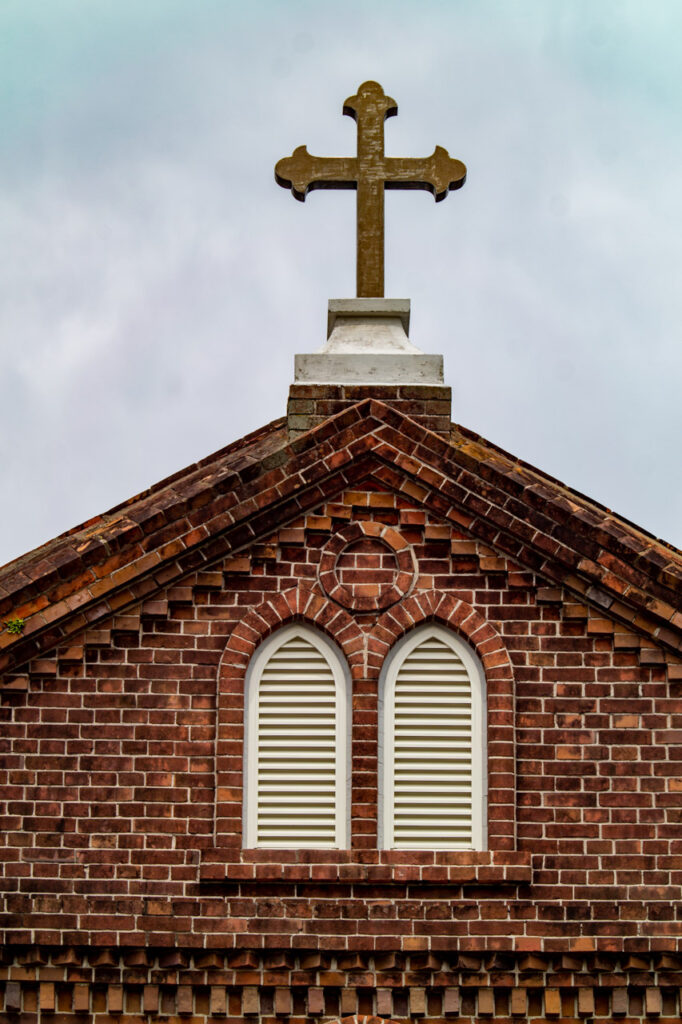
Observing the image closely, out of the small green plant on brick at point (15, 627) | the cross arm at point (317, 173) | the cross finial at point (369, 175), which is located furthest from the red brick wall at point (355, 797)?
the cross arm at point (317, 173)

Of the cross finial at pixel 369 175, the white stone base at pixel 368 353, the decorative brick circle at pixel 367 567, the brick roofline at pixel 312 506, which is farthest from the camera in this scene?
the cross finial at pixel 369 175

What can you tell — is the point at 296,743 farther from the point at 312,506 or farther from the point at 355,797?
the point at 312,506

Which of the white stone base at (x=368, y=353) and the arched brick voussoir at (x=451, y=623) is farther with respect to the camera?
the white stone base at (x=368, y=353)

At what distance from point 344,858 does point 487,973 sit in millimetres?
1177

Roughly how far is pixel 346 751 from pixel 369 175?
4786mm

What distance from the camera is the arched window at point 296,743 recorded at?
10.5 meters

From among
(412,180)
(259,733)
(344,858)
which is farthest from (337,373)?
(344,858)

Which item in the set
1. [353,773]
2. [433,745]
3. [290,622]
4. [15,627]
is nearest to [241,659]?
[290,622]

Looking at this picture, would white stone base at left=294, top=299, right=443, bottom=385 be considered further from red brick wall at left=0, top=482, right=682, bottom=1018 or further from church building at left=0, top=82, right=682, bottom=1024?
red brick wall at left=0, top=482, right=682, bottom=1018

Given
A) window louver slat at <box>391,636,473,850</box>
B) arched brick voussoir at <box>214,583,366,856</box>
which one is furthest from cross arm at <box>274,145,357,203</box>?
window louver slat at <box>391,636,473,850</box>

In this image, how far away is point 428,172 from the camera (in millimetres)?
12680

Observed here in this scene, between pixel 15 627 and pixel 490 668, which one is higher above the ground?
pixel 15 627

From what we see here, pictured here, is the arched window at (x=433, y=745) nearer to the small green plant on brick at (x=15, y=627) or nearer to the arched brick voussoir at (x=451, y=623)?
the arched brick voussoir at (x=451, y=623)

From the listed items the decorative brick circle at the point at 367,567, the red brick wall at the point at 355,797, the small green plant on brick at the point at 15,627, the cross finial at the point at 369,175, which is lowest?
the red brick wall at the point at 355,797
